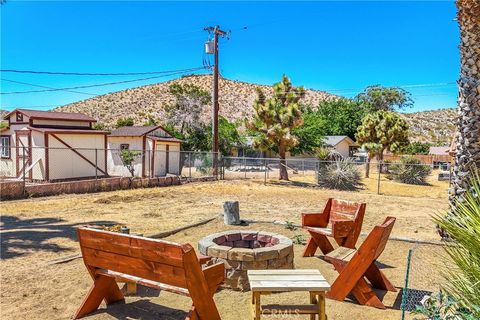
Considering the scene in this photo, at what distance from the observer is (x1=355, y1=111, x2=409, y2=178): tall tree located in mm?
30328

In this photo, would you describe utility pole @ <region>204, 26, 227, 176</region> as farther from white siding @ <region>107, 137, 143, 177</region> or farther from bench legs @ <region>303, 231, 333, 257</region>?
bench legs @ <region>303, 231, 333, 257</region>

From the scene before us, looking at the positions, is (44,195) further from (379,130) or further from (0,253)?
(379,130)

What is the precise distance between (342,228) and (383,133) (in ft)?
87.6

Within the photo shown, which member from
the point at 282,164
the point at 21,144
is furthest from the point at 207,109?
the point at 21,144

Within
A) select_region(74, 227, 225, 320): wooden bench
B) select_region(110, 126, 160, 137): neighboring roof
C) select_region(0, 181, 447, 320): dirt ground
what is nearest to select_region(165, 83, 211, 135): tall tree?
select_region(110, 126, 160, 137): neighboring roof

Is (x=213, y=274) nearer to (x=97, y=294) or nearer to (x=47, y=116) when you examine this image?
(x=97, y=294)

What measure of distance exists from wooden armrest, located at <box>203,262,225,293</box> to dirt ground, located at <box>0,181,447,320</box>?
75 centimetres

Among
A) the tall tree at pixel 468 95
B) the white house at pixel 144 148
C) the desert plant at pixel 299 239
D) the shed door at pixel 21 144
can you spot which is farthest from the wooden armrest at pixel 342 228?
the white house at pixel 144 148

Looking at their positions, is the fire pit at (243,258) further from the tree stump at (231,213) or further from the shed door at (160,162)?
the shed door at (160,162)

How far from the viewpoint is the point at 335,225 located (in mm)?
5832

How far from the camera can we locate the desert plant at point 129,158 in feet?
74.4

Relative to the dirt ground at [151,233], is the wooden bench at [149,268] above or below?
above

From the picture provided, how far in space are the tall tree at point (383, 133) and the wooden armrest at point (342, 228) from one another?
25179 millimetres

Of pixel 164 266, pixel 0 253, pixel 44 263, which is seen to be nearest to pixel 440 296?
pixel 164 266
